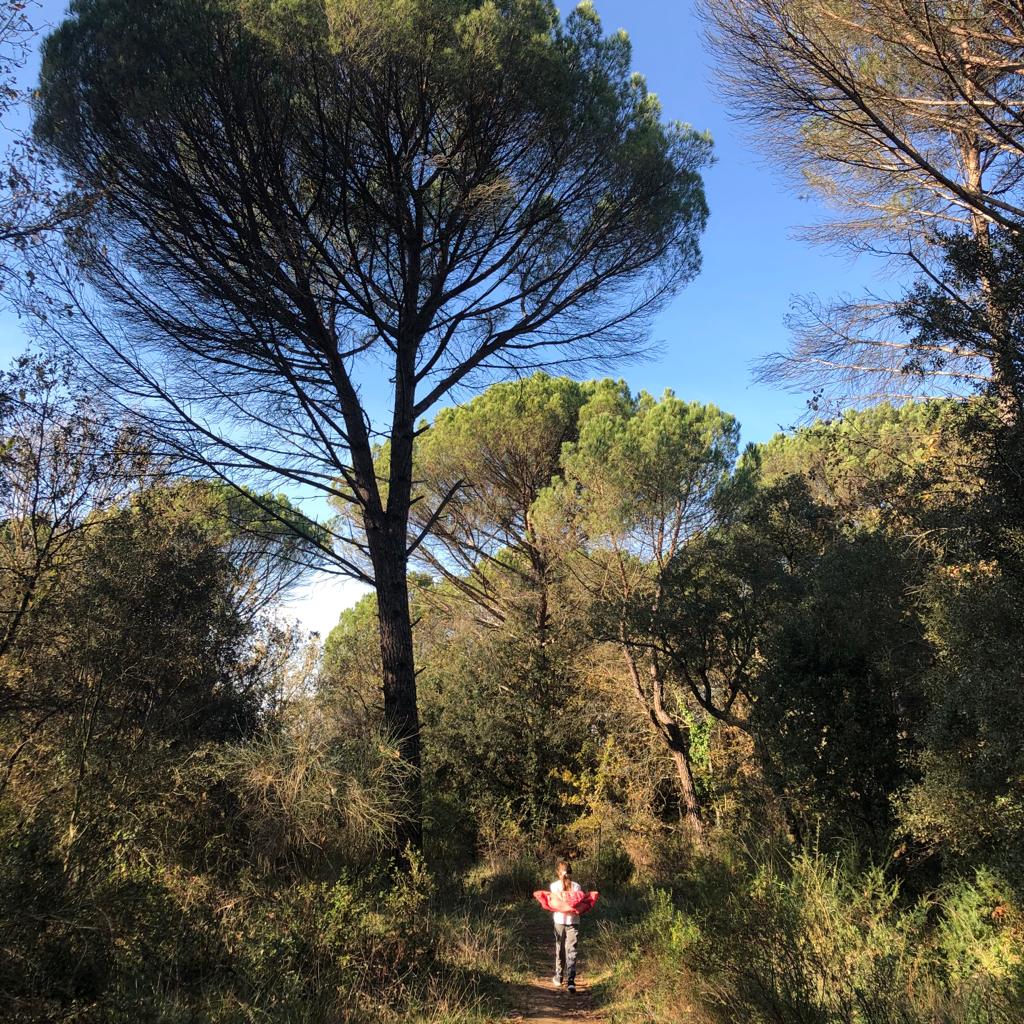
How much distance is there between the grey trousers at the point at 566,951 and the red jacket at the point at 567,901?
0.15 m

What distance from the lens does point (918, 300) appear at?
6.35 metres

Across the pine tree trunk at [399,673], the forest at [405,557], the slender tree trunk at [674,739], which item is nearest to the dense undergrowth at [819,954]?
the forest at [405,557]

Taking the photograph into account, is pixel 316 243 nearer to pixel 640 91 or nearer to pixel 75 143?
pixel 75 143

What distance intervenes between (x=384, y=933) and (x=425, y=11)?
7.05 metres

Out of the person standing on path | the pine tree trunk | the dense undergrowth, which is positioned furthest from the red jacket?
the pine tree trunk

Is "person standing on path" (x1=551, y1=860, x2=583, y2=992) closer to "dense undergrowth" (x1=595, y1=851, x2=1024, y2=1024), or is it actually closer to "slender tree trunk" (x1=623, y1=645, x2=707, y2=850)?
"dense undergrowth" (x1=595, y1=851, x2=1024, y2=1024)

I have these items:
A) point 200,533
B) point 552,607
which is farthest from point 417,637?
point 200,533

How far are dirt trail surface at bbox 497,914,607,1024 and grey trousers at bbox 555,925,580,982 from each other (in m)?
0.14

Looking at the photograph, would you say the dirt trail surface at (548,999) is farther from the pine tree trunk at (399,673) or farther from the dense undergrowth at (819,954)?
the pine tree trunk at (399,673)

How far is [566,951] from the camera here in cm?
623

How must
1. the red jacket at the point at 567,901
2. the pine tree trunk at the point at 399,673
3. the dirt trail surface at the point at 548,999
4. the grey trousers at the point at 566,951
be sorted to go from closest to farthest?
the dirt trail surface at the point at 548,999, the pine tree trunk at the point at 399,673, the grey trousers at the point at 566,951, the red jacket at the point at 567,901

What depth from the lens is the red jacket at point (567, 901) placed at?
651 centimetres

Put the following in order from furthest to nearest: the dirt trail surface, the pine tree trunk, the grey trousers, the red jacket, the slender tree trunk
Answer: the slender tree trunk
the red jacket
the grey trousers
the pine tree trunk
the dirt trail surface

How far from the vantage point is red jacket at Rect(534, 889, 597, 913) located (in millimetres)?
6508
